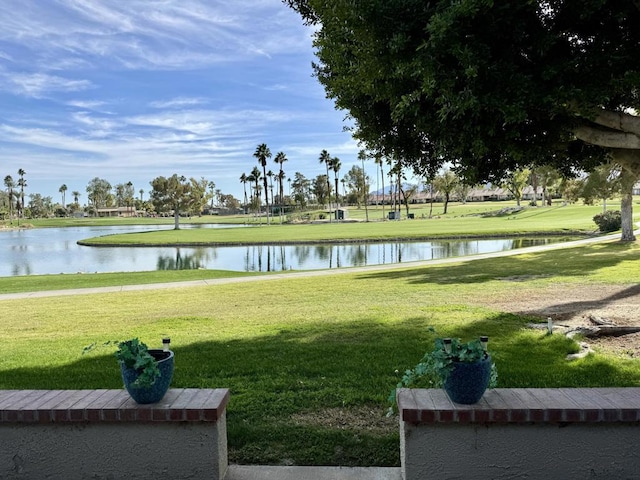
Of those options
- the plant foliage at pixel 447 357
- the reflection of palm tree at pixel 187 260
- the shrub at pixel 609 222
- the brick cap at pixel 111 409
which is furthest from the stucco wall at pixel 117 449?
the shrub at pixel 609 222

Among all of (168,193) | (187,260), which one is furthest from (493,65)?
(168,193)

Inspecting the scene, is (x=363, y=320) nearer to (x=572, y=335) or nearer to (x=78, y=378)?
(x=572, y=335)

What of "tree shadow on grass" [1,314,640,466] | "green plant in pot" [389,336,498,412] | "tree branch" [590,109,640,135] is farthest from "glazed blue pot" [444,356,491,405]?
"tree branch" [590,109,640,135]

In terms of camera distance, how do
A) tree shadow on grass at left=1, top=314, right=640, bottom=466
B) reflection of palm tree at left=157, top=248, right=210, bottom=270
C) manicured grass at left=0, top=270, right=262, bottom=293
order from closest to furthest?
tree shadow on grass at left=1, top=314, right=640, bottom=466, manicured grass at left=0, top=270, right=262, bottom=293, reflection of palm tree at left=157, top=248, right=210, bottom=270

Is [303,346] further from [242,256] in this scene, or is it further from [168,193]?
[168,193]

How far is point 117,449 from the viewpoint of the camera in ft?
11.5

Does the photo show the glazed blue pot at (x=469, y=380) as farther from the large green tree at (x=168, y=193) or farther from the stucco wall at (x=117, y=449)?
the large green tree at (x=168, y=193)

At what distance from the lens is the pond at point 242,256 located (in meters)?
30.1

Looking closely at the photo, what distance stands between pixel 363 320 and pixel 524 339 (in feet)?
9.70

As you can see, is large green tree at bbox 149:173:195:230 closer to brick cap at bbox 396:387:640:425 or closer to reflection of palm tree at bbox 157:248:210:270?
reflection of palm tree at bbox 157:248:210:270

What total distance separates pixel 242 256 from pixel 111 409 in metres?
33.2

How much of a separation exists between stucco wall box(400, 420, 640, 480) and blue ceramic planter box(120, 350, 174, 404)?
1.64 m

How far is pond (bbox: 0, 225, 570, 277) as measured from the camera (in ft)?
98.8

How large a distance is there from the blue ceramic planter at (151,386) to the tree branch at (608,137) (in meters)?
5.39
